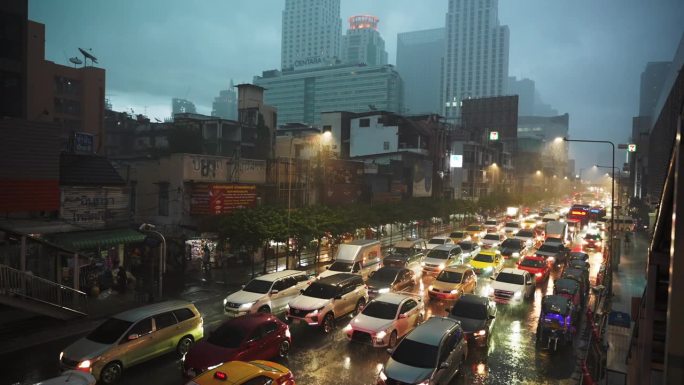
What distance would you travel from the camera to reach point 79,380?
1070 cm

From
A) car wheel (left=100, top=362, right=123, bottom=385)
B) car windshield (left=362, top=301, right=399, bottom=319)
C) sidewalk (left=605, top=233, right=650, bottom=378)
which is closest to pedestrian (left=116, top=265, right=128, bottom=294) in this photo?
car wheel (left=100, top=362, right=123, bottom=385)

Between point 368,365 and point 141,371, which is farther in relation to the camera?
point 368,365

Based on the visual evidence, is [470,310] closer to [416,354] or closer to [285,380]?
[416,354]

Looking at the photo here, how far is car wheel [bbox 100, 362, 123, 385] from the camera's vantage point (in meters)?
13.3

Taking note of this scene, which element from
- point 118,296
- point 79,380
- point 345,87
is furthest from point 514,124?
point 79,380

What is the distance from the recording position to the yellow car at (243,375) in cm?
1038

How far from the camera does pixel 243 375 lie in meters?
10.6

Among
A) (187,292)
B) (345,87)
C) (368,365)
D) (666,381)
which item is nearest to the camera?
(666,381)

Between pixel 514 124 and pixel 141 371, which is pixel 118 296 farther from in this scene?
pixel 514 124

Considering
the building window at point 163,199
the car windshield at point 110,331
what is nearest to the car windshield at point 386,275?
the car windshield at point 110,331

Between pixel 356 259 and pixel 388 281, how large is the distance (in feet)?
12.6

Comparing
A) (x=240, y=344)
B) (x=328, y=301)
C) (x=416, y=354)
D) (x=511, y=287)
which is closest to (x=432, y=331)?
(x=416, y=354)

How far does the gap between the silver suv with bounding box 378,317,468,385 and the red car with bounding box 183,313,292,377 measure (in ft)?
13.0

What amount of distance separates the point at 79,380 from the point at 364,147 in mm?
64767
